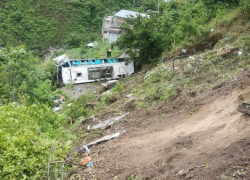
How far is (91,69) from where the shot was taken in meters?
18.5

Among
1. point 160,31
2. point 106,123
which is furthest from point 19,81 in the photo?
point 160,31

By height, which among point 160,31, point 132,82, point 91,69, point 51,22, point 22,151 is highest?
point 160,31

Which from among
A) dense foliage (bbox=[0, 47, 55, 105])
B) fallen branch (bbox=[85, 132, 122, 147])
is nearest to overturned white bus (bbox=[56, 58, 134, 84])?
dense foliage (bbox=[0, 47, 55, 105])

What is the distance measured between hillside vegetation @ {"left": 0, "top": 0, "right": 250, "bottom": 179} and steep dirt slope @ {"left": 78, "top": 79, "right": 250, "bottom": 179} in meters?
0.48

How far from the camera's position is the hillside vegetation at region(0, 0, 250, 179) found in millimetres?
4516

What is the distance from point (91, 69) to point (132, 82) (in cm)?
604

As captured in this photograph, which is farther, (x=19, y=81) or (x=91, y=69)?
(x=91, y=69)

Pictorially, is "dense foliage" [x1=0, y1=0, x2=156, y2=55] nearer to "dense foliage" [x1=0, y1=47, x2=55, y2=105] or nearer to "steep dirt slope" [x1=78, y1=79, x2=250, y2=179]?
"dense foliage" [x1=0, y1=47, x2=55, y2=105]

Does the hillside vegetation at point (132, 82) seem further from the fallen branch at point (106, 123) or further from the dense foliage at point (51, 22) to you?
the dense foliage at point (51, 22)

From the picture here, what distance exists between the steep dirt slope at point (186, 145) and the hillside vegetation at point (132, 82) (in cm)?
48

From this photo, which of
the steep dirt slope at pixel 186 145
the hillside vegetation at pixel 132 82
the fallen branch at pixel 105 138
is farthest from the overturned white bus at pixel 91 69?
the fallen branch at pixel 105 138

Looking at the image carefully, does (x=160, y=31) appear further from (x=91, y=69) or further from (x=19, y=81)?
(x=19, y=81)

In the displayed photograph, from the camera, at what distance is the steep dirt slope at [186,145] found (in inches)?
146

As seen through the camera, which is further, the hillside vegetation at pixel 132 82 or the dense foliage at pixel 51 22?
the dense foliage at pixel 51 22
